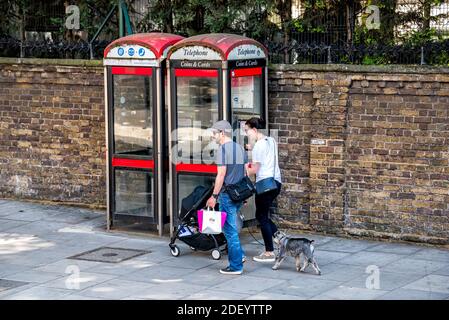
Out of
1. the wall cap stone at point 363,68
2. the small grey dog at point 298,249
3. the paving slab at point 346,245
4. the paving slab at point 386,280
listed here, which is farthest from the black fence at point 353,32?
the small grey dog at point 298,249

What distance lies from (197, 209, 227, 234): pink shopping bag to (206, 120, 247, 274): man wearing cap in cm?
6

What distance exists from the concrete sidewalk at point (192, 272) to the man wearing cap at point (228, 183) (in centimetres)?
24

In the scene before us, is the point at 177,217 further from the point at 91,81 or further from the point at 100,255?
the point at 91,81

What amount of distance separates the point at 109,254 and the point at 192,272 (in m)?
1.51

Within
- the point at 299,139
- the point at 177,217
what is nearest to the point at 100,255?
the point at 177,217

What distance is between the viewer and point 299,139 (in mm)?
14086

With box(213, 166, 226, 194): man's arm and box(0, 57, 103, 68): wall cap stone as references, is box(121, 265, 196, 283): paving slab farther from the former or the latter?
box(0, 57, 103, 68): wall cap stone

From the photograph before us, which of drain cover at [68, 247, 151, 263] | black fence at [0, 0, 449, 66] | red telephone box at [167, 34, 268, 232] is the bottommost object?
drain cover at [68, 247, 151, 263]

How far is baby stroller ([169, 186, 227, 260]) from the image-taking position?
12.5 meters

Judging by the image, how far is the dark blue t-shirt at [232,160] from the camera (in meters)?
11.6

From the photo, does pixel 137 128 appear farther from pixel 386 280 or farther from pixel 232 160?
pixel 386 280

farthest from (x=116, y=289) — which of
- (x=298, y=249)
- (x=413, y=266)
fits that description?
(x=413, y=266)

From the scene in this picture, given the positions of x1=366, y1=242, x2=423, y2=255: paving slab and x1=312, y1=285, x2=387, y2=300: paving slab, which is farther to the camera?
x1=366, y1=242, x2=423, y2=255: paving slab

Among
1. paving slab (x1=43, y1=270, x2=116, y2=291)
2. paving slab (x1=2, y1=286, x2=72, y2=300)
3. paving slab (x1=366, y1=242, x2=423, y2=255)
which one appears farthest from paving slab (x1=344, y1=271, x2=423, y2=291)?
paving slab (x1=2, y1=286, x2=72, y2=300)
